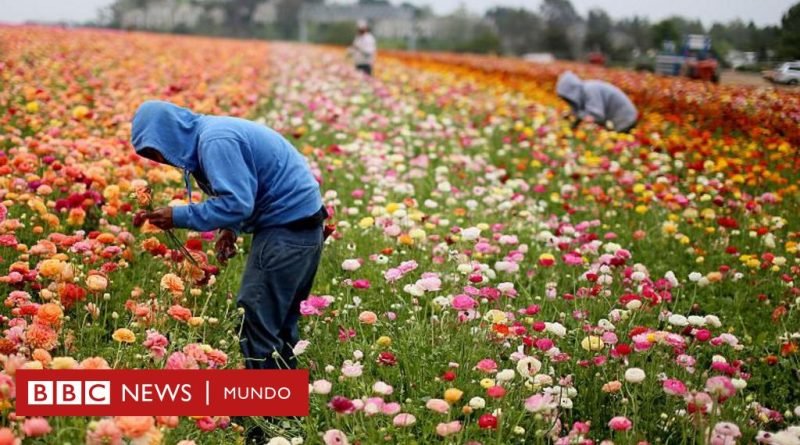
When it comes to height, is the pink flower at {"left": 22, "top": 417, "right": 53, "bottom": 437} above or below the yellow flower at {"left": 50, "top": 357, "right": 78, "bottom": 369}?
below

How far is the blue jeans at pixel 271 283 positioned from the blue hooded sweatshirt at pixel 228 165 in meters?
0.10

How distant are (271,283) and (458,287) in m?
1.32

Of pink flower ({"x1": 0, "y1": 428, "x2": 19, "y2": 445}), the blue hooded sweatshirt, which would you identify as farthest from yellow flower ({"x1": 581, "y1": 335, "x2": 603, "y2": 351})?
pink flower ({"x1": 0, "y1": 428, "x2": 19, "y2": 445})

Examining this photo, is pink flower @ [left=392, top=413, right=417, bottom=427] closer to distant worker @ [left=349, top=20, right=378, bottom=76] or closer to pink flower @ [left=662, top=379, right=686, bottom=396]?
pink flower @ [left=662, top=379, right=686, bottom=396]

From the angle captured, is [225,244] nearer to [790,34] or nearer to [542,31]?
[790,34]

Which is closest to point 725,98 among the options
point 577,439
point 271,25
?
point 577,439

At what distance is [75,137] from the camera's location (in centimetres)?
635

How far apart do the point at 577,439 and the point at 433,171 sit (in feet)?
17.3

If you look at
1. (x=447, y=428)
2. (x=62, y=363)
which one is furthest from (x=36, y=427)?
(x=447, y=428)

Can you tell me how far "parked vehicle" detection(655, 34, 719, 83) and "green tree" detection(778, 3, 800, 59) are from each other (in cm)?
606

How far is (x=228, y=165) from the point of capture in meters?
3.13

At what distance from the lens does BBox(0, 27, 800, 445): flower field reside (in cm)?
303

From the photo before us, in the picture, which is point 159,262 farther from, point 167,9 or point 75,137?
point 167,9

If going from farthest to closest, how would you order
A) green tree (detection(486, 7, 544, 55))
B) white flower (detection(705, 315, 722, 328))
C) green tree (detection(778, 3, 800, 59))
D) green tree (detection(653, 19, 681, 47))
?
green tree (detection(486, 7, 544, 55))
green tree (detection(653, 19, 681, 47))
green tree (detection(778, 3, 800, 59))
white flower (detection(705, 315, 722, 328))
